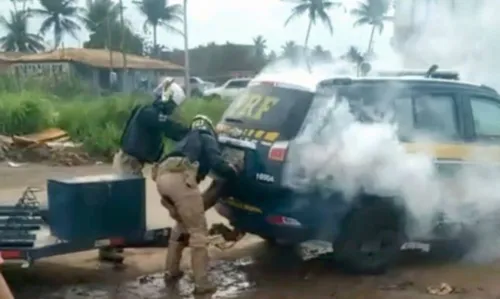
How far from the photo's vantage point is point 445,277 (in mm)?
7840

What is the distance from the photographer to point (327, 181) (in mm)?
7387

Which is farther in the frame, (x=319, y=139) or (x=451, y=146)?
(x=451, y=146)

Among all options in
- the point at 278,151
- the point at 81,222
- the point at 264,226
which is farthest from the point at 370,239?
the point at 81,222

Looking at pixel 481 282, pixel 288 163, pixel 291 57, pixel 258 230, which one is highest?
pixel 291 57

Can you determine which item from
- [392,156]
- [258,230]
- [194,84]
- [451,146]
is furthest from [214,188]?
[194,84]

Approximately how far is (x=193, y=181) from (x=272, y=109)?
1.08 m

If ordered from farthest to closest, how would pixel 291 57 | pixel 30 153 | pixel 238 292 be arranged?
pixel 30 153 → pixel 291 57 → pixel 238 292

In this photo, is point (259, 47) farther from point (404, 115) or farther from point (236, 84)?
point (404, 115)

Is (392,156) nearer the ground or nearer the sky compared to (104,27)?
nearer the ground

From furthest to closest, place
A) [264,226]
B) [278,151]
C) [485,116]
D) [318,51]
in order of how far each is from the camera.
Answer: [318,51] → [485,116] → [264,226] → [278,151]

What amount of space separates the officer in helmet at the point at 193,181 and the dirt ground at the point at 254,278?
327 millimetres

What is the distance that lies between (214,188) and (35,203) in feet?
5.49

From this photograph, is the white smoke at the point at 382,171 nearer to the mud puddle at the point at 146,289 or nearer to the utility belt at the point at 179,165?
the utility belt at the point at 179,165

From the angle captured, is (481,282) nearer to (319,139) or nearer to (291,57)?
(319,139)
